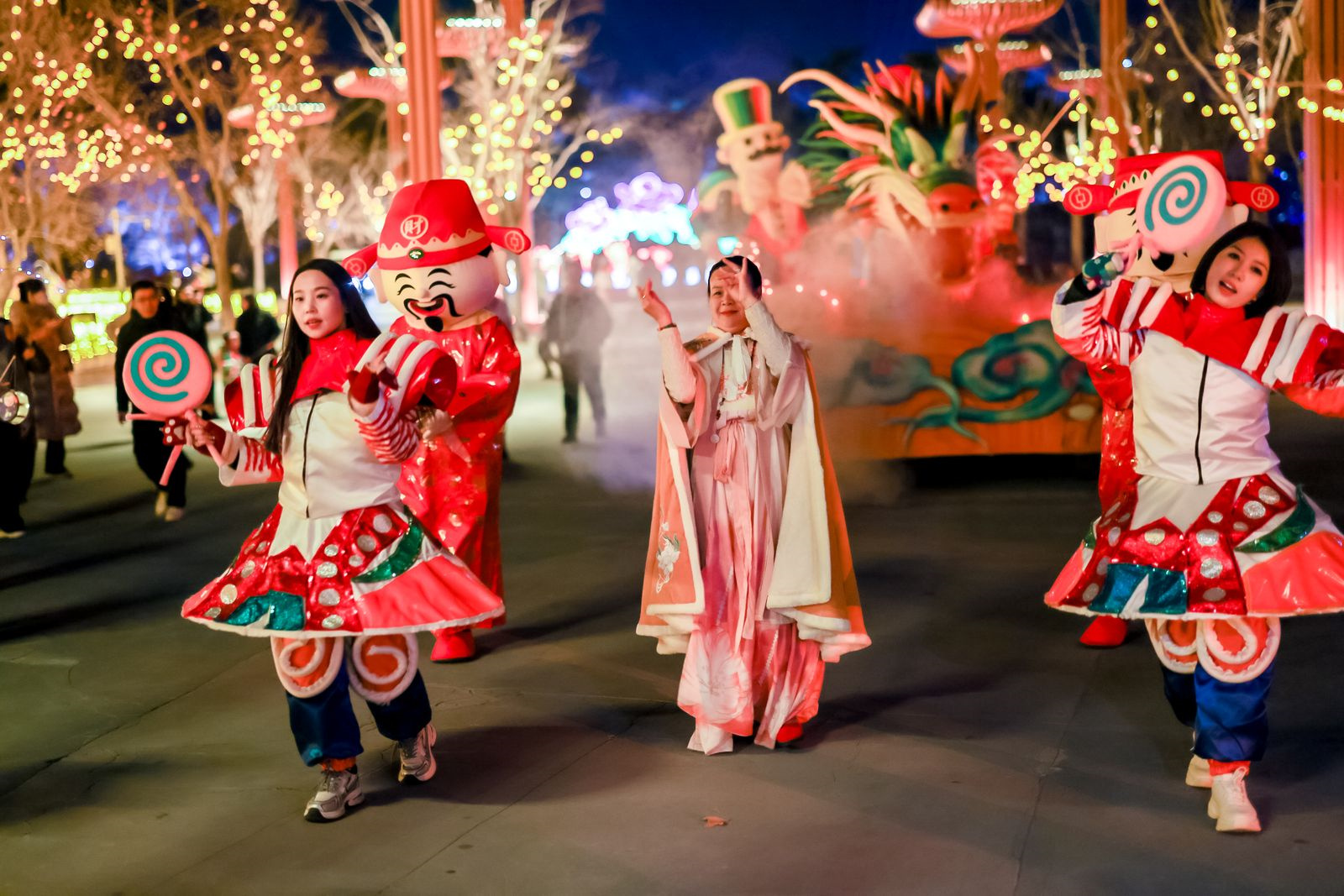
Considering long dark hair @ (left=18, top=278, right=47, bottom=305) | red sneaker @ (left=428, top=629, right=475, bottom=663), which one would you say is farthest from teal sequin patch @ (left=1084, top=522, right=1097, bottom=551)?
long dark hair @ (left=18, top=278, right=47, bottom=305)

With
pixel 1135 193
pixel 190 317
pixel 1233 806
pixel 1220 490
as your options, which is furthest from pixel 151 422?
pixel 1233 806

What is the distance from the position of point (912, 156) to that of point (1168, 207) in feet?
26.5

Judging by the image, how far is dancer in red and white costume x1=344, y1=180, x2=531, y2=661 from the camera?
16.8 ft

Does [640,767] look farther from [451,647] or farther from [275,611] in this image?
[451,647]

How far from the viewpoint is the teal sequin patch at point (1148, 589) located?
12.6ft

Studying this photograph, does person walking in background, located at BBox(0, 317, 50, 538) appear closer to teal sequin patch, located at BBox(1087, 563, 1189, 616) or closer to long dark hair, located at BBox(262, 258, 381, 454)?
long dark hair, located at BBox(262, 258, 381, 454)

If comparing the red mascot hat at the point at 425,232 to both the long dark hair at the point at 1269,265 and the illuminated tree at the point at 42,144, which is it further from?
the illuminated tree at the point at 42,144

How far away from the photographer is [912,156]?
1183 cm

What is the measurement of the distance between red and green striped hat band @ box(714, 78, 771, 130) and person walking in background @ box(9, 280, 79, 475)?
213 inches

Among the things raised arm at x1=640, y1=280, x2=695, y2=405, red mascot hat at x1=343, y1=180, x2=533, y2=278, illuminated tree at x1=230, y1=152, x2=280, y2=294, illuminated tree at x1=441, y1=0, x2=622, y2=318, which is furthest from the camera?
illuminated tree at x1=230, y1=152, x2=280, y2=294

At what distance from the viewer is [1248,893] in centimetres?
346

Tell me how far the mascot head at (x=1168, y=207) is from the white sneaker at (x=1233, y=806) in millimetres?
1444

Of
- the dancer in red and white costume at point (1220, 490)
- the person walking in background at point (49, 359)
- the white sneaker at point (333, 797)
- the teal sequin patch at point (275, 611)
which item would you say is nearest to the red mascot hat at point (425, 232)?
the teal sequin patch at point (275, 611)

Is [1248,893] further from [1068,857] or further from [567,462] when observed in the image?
[567,462]
